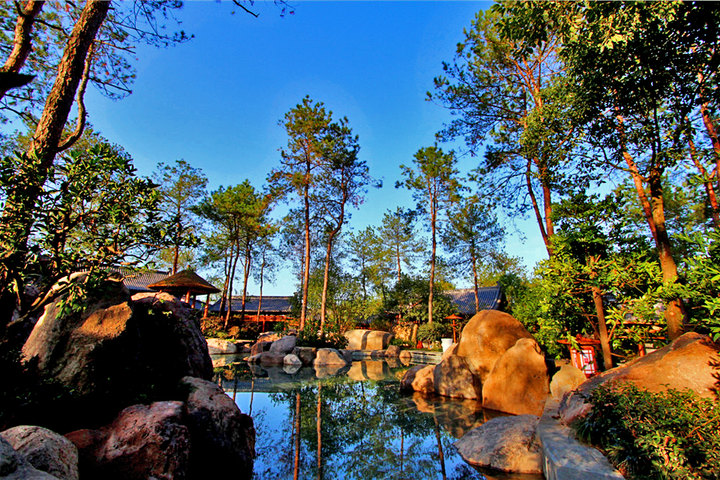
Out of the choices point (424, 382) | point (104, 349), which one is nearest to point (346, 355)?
point (424, 382)

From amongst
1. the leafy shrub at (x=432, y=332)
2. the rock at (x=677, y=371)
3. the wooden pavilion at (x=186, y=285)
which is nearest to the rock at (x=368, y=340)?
the leafy shrub at (x=432, y=332)

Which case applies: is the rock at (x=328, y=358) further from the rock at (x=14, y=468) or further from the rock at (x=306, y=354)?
the rock at (x=14, y=468)

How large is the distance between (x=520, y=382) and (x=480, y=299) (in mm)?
23330

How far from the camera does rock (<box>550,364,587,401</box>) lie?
243 inches

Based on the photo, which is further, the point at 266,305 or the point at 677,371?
the point at 266,305

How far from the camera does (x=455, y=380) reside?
8625mm

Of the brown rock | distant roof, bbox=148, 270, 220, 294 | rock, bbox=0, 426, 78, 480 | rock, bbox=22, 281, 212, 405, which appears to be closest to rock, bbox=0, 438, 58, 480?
rock, bbox=0, 426, 78, 480

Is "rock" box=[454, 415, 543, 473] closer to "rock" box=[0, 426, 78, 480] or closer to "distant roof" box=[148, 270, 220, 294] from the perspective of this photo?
"rock" box=[0, 426, 78, 480]

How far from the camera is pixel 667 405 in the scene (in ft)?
9.78

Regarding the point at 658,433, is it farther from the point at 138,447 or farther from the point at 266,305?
the point at 266,305

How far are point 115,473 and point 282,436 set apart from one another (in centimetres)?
296

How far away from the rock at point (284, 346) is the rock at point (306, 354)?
43 cm

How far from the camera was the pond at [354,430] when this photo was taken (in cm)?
423

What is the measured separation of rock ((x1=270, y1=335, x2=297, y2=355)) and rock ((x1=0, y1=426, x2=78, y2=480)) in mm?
14621
